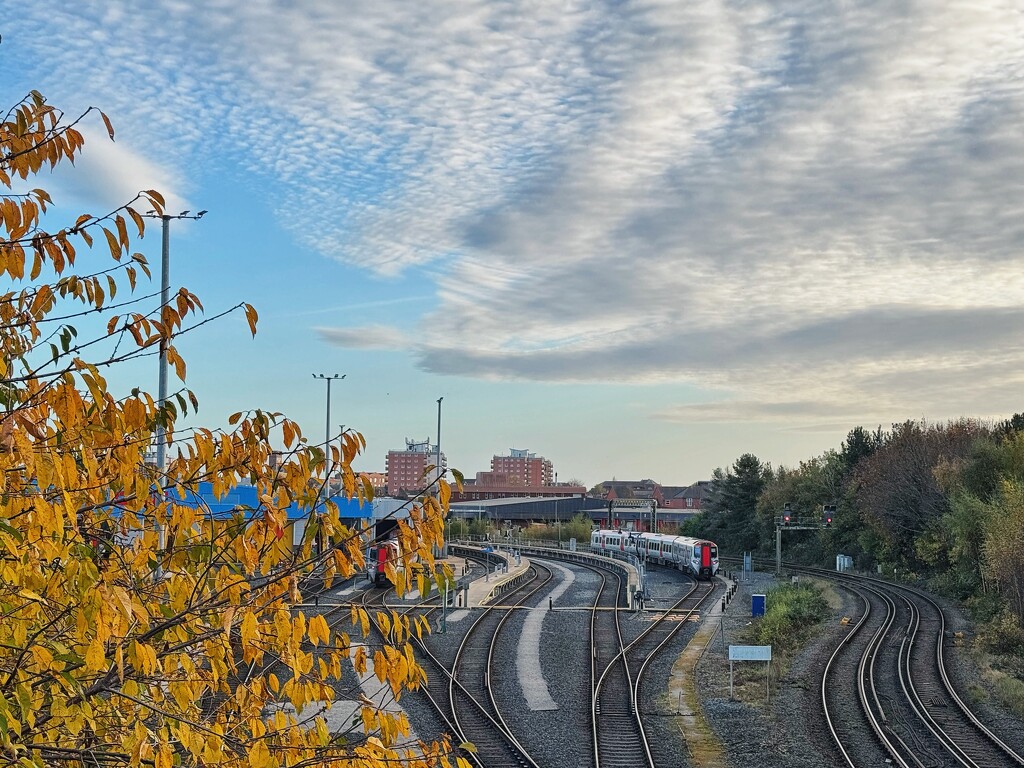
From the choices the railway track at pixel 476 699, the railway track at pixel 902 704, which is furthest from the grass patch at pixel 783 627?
the railway track at pixel 476 699

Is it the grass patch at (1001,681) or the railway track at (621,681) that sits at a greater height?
the grass patch at (1001,681)

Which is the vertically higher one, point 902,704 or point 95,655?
point 95,655

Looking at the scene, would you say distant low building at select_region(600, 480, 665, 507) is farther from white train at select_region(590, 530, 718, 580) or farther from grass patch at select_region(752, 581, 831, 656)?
grass patch at select_region(752, 581, 831, 656)

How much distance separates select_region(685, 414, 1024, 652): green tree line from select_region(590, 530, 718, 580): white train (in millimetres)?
10575

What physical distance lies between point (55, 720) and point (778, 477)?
271 feet

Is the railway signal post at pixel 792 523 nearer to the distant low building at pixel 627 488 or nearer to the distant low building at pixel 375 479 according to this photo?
the distant low building at pixel 375 479

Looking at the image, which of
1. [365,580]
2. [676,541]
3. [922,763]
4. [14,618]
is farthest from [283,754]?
[676,541]

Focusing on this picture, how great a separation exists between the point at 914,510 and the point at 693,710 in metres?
40.9

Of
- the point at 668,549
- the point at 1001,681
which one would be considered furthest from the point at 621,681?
the point at 668,549

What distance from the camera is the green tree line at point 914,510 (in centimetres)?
3659

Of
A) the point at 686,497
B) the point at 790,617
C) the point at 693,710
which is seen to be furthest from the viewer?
the point at 686,497

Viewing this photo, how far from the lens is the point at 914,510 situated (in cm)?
5769

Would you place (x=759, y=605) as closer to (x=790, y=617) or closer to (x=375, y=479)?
(x=790, y=617)

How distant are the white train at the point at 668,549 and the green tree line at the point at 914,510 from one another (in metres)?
10.6
